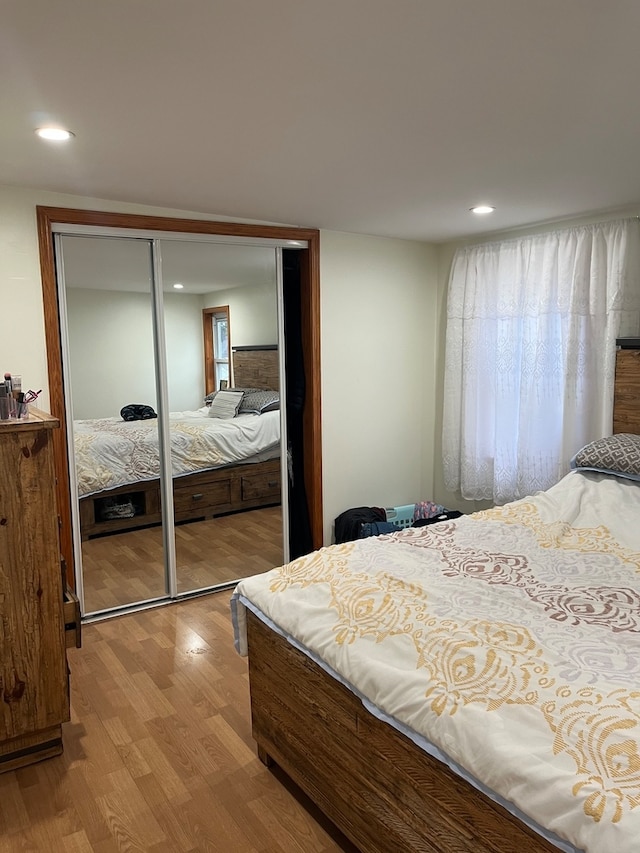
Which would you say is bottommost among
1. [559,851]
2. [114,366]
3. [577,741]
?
[559,851]

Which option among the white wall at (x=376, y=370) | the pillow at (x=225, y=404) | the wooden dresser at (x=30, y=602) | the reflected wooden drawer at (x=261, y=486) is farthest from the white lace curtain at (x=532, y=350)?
the wooden dresser at (x=30, y=602)

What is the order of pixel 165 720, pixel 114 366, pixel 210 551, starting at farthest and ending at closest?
pixel 210 551, pixel 114 366, pixel 165 720

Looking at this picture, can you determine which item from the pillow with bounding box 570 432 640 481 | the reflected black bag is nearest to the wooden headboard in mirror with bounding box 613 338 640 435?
the pillow with bounding box 570 432 640 481

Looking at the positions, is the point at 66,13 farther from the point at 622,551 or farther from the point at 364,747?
the point at 622,551

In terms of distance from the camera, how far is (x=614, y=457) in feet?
10.4

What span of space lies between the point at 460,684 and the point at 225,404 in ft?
8.84

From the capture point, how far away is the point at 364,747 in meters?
1.71

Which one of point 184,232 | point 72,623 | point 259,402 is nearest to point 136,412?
point 259,402

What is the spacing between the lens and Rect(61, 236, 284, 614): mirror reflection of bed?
341cm

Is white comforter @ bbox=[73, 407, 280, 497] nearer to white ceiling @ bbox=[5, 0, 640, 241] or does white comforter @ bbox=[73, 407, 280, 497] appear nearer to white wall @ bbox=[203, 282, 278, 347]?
white wall @ bbox=[203, 282, 278, 347]

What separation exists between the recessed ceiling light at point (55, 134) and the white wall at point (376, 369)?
6.81ft

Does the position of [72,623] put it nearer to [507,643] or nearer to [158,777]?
[158,777]

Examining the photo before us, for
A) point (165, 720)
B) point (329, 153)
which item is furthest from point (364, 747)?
point (329, 153)

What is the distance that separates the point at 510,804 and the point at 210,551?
2.95 m
